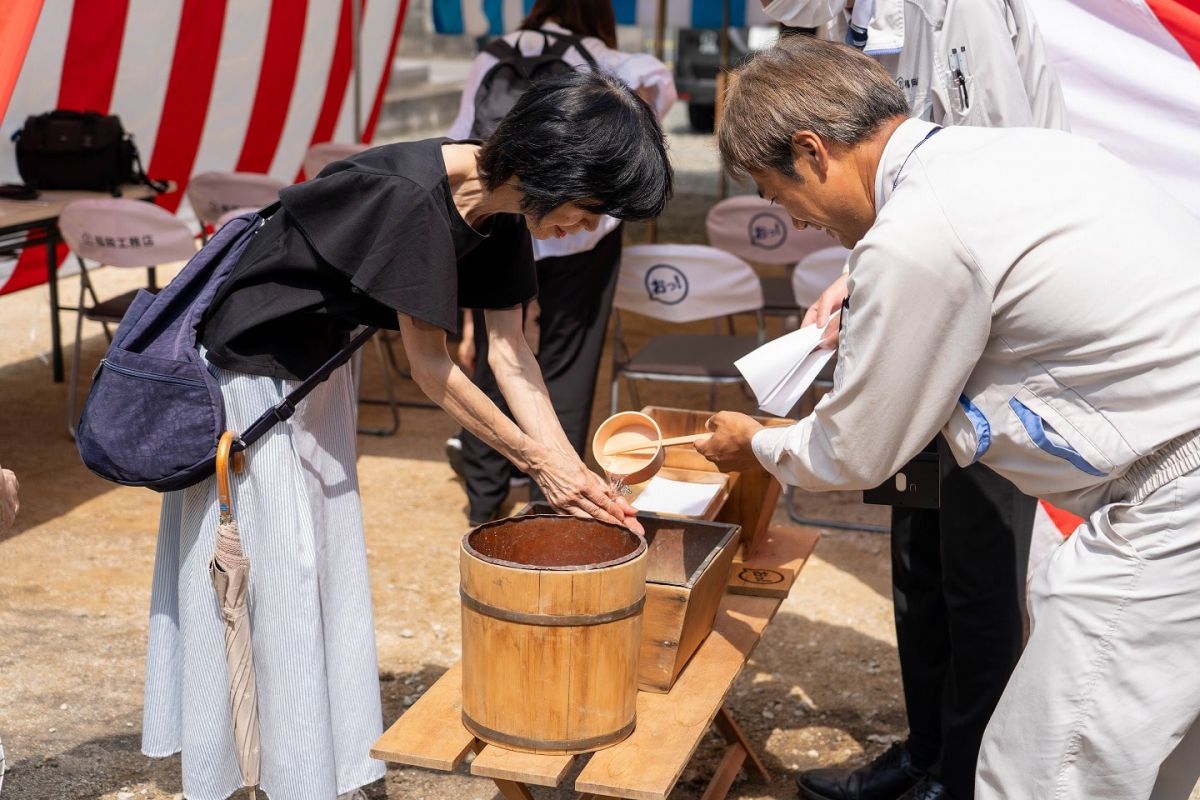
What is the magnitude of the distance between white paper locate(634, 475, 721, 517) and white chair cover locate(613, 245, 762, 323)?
70.1 inches

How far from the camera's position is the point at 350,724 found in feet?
7.41

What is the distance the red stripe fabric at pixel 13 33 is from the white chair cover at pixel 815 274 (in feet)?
8.78

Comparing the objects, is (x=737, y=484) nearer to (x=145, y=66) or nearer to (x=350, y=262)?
(x=350, y=262)

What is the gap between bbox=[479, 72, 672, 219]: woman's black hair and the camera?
183 cm

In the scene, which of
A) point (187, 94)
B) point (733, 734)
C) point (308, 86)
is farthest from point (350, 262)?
point (308, 86)

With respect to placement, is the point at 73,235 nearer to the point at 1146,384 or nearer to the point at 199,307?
the point at 199,307

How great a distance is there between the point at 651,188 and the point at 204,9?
188 inches

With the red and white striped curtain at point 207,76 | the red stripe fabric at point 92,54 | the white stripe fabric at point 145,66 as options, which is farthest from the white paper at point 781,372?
the white stripe fabric at point 145,66

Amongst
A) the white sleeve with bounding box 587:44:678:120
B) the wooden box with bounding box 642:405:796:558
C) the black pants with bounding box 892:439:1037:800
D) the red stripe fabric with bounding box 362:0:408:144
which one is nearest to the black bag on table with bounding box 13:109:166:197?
the white sleeve with bounding box 587:44:678:120

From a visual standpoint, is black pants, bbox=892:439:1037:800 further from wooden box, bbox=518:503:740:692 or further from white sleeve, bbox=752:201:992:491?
white sleeve, bbox=752:201:992:491

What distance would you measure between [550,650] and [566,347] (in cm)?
250

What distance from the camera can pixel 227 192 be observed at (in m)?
5.36

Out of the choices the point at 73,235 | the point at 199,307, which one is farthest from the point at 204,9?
the point at 199,307

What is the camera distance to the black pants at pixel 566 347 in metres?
4.16
